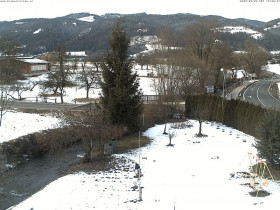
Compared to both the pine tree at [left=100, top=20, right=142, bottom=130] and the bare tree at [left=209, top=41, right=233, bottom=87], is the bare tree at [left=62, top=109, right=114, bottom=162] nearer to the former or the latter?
the pine tree at [left=100, top=20, right=142, bottom=130]

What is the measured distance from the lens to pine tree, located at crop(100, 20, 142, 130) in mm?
22734

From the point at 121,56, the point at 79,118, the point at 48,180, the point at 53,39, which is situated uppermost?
the point at 53,39

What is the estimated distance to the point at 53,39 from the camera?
199m

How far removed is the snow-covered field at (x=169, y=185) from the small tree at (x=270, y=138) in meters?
1.67

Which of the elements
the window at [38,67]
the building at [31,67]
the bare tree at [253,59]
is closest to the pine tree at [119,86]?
the building at [31,67]

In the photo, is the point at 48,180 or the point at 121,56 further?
the point at 121,56

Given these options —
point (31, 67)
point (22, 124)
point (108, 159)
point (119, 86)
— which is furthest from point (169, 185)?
point (31, 67)

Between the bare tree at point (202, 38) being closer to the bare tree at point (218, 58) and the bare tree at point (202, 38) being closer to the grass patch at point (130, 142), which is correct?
the bare tree at point (218, 58)

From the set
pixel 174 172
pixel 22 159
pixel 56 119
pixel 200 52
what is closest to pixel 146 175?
pixel 174 172

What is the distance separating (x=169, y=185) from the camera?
47.5 ft

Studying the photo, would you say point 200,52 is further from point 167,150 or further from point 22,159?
point 22,159

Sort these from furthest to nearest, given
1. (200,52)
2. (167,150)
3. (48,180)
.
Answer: (200,52), (167,150), (48,180)

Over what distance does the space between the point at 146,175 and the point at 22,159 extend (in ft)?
34.1

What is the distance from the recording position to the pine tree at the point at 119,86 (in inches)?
895
